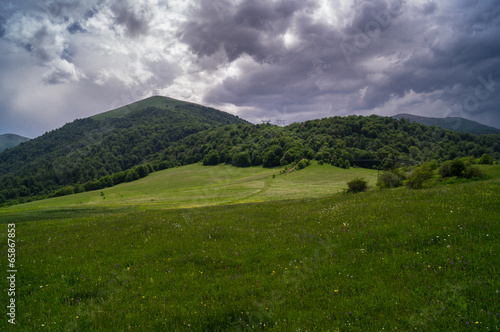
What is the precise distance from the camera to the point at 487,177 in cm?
2905

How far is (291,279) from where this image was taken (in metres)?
6.54

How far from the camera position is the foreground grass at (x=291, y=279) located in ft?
15.4

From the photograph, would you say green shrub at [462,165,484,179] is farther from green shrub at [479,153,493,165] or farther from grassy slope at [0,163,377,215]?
grassy slope at [0,163,377,215]

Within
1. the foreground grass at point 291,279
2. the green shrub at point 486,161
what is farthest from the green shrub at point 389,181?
the foreground grass at point 291,279

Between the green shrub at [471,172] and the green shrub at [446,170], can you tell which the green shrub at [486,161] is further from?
the green shrub at [471,172]

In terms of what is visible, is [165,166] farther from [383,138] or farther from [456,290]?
[456,290]

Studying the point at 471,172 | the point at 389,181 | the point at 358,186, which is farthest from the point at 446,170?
the point at 358,186

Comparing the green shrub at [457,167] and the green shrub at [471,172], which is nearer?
the green shrub at [471,172]

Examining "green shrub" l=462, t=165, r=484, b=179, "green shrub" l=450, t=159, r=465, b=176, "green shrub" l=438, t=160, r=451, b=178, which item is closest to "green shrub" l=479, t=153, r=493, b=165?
"green shrub" l=450, t=159, r=465, b=176

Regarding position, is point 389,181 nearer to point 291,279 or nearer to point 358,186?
point 358,186

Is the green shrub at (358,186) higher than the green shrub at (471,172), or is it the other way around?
the green shrub at (471,172)

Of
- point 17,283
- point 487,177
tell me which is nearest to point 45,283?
Answer: point 17,283

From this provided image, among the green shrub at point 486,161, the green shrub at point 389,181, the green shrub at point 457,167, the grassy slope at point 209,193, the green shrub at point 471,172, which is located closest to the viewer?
the green shrub at point 471,172

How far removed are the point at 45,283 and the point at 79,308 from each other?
2.79 metres
